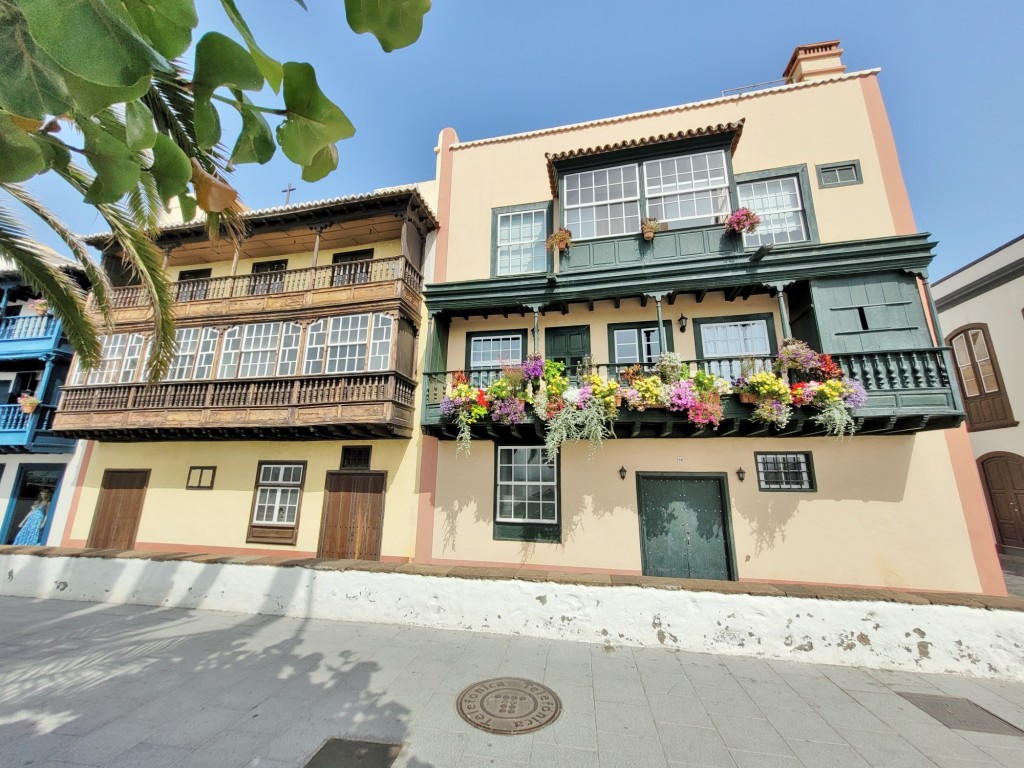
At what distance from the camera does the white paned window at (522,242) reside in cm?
1171

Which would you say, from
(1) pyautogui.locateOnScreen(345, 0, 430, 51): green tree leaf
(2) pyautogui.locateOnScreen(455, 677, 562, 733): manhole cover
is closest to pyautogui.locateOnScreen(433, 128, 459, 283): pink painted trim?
(2) pyautogui.locateOnScreen(455, 677, 562, 733): manhole cover

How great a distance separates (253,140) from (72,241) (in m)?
8.72

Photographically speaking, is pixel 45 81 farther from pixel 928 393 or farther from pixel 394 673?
pixel 928 393

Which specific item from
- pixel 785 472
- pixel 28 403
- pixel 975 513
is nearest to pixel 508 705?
pixel 785 472

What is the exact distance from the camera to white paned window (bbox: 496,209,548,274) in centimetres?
1171

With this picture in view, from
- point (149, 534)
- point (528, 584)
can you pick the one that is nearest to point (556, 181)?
point (528, 584)

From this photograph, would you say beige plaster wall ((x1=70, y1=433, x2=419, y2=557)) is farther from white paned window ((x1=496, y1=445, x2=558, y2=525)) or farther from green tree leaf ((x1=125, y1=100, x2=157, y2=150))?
green tree leaf ((x1=125, y1=100, x2=157, y2=150))

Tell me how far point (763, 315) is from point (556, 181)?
6222 millimetres

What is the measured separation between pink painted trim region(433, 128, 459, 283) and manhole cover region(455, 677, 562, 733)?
9951 mm

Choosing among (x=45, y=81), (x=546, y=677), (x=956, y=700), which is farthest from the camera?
(x=546, y=677)

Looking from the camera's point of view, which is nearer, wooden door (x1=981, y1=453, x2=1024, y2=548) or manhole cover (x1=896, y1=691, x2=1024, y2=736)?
manhole cover (x1=896, y1=691, x2=1024, y2=736)

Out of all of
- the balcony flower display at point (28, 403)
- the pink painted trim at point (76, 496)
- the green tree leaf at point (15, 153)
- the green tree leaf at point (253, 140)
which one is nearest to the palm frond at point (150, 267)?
the green tree leaf at point (15, 153)

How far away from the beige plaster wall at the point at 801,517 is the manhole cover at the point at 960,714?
4.07m

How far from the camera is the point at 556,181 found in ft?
37.8
